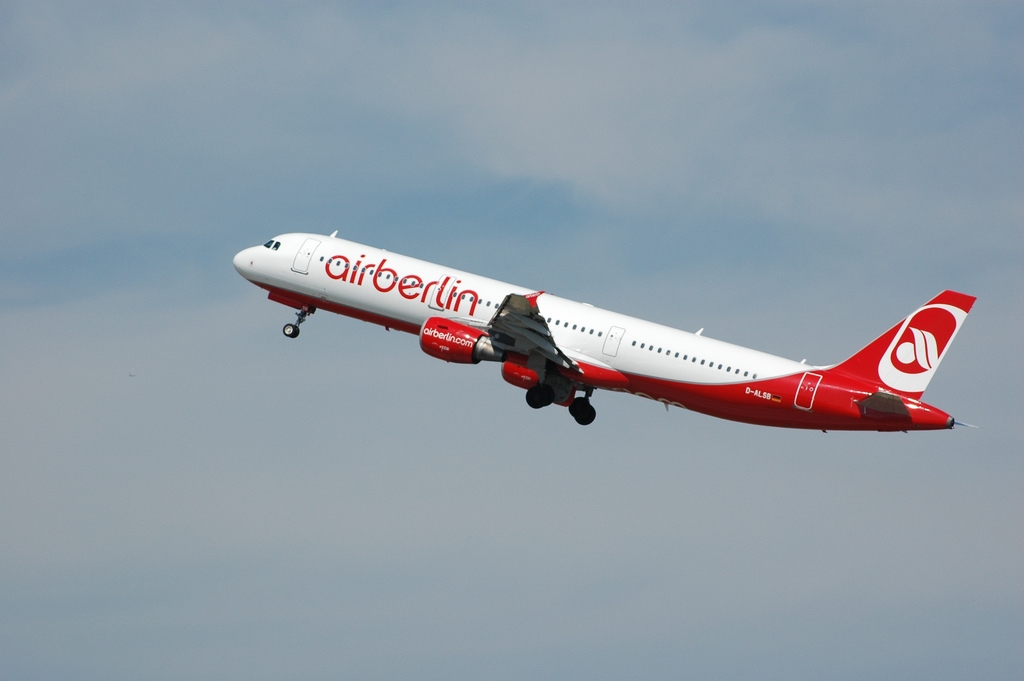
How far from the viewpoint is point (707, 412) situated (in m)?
50.9

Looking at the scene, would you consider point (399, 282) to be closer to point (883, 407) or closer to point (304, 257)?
point (304, 257)

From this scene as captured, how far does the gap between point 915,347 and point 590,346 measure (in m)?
12.5

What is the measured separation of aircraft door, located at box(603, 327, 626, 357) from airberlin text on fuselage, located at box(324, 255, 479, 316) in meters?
5.78

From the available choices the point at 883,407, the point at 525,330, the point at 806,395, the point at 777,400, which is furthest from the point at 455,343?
the point at 883,407

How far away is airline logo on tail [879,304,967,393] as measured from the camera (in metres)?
Result: 47.5

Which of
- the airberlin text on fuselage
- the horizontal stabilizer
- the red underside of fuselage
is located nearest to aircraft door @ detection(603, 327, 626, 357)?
the red underside of fuselage

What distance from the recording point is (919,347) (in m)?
47.7

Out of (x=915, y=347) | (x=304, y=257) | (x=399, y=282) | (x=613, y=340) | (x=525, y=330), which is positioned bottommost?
(x=525, y=330)

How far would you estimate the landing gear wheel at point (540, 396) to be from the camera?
53.6 meters

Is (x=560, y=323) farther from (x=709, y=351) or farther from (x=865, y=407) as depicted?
(x=865, y=407)

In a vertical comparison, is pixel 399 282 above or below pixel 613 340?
above

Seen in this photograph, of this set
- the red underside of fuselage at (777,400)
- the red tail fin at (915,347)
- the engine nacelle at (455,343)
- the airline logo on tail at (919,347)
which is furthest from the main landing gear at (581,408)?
the airline logo on tail at (919,347)

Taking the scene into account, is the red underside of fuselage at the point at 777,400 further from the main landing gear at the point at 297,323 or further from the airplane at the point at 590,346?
the main landing gear at the point at 297,323

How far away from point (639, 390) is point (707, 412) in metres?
2.82
